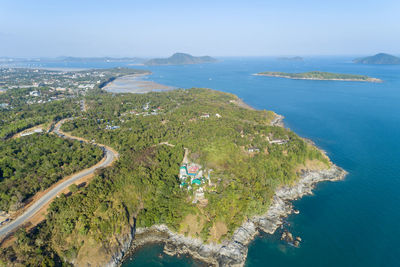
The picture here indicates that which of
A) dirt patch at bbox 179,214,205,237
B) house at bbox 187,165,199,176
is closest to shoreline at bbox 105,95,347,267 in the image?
dirt patch at bbox 179,214,205,237

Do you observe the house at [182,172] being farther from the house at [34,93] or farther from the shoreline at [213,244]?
the house at [34,93]

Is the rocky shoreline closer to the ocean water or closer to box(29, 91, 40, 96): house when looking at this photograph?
the ocean water

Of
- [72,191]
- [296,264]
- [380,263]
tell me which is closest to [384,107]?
[380,263]

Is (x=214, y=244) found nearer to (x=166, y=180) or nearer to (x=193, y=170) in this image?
(x=166, y=180)

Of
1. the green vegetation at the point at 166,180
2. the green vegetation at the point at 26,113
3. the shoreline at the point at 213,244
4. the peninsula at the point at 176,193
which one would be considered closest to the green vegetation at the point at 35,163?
the peninsula at the point at 176,193

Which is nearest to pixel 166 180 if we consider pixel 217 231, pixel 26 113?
pixel 217 231
